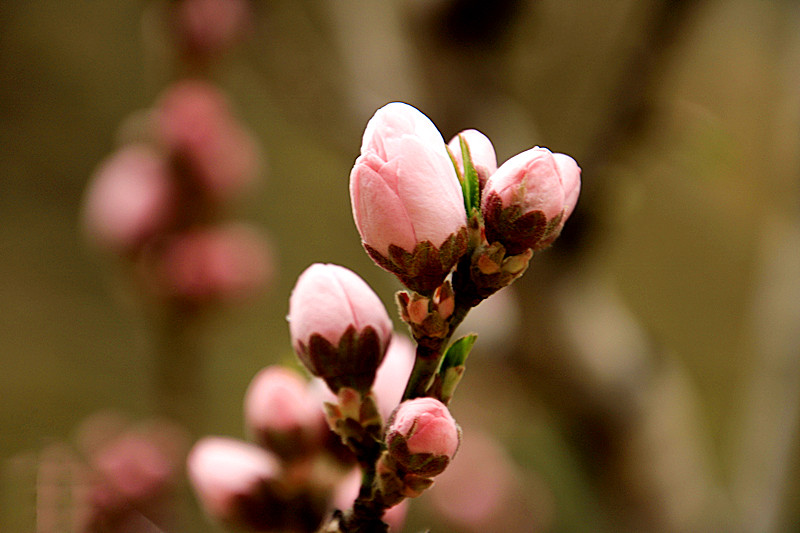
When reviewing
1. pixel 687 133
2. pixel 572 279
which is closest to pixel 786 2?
pixel 687 133

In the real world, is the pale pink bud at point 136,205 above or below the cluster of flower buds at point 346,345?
below

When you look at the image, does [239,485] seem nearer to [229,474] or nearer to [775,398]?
[229,474]

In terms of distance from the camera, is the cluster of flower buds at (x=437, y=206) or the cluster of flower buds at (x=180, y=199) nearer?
the cluster of flower buds at (x=437, y=206)

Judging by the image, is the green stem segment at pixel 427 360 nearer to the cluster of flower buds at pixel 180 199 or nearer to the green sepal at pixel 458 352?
the green sepal at pixel 458 352

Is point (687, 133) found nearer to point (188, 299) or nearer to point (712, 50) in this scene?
point (188, 299)

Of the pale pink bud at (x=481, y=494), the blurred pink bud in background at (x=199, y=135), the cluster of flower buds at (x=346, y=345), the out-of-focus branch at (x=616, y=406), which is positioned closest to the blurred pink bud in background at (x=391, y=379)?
the cluster of flower buds at (x=346, y=345)

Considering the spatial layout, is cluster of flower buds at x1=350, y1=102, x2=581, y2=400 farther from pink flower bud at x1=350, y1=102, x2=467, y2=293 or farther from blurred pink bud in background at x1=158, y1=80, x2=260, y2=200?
blurred pink bud in background at x1=158, y1=80, x2=260, y2=200
